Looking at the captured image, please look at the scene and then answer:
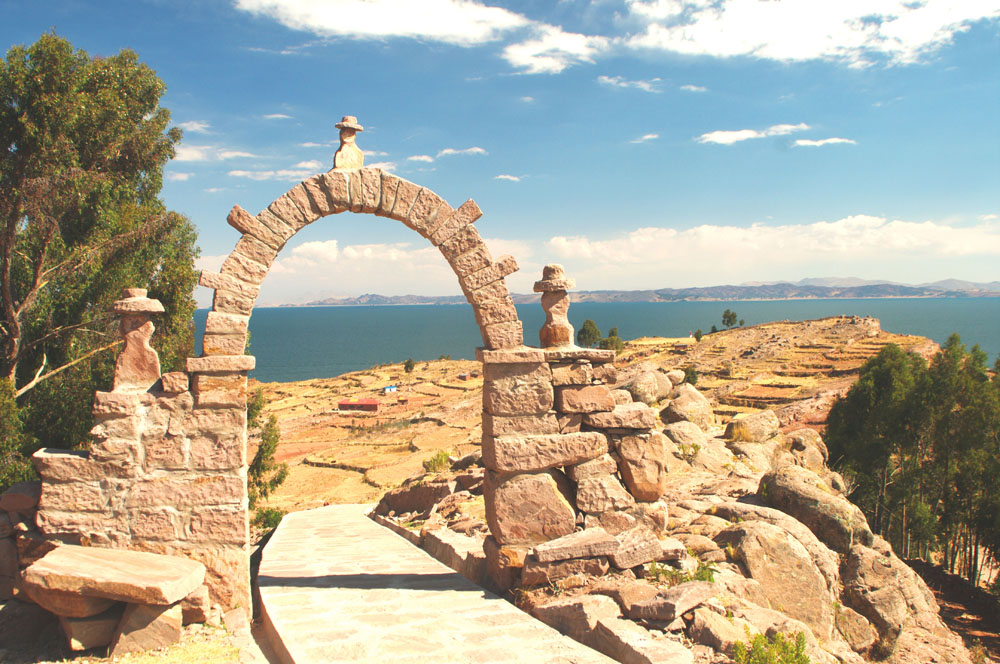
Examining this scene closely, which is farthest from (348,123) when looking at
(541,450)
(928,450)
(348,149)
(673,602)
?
(928,450)

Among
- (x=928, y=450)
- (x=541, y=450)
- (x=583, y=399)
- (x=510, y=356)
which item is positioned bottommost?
(x=928, y=450)

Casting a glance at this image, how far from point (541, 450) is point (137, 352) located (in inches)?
180

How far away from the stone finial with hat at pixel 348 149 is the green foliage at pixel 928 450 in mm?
21547

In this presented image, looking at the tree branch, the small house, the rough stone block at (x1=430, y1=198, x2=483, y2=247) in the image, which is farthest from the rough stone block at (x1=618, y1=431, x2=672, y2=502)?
the small house

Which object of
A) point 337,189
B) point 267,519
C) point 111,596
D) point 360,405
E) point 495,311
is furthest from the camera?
point 360,405

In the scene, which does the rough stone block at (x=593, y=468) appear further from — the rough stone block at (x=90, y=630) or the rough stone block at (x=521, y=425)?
the rough stone block at (x=90, y=630)

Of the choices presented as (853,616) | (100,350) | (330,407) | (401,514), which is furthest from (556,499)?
(330,407)

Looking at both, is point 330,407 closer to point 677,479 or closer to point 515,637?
point 677,479

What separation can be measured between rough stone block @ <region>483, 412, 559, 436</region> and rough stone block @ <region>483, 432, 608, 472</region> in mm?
66

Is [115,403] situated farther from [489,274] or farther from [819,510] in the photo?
[819,510]

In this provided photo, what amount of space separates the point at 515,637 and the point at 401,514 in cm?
810

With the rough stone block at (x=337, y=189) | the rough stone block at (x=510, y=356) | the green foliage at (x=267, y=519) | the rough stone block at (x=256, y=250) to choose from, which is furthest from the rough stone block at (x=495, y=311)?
the green foliage at (x=267, y=519)

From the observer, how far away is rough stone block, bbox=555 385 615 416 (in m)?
7.31

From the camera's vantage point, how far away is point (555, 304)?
754 centimetres
